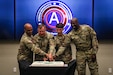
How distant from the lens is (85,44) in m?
4.41

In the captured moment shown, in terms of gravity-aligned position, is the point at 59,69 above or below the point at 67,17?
below

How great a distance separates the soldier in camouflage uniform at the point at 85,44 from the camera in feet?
14.3

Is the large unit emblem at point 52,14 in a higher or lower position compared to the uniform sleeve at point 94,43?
higher

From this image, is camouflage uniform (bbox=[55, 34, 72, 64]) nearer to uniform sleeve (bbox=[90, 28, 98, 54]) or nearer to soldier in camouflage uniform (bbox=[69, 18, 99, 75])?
soldier in camouflage uniform (bbox=[69, 18, 99, 75])

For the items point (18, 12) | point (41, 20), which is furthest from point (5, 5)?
point (41, 20)

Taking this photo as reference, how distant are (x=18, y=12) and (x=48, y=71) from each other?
3.05m

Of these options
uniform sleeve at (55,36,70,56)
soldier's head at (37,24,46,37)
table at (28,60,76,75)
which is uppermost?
soldier's head at (37,24,46,37)

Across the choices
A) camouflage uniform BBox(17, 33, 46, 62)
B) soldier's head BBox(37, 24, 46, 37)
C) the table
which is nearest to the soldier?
camouflage uniform BBox(17, 33, 46, 62)

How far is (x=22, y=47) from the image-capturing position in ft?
13.8

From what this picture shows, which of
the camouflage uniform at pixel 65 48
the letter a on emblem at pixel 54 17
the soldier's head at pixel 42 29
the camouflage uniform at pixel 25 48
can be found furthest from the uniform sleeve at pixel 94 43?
the letter a on emblem at pixel 54 17

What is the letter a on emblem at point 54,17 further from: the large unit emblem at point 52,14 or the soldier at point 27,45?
the soldier at point 27,45

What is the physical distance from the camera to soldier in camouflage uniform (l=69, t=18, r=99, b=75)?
4366mm

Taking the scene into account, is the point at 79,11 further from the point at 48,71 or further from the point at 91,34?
the point at 48,71

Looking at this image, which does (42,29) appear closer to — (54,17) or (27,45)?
(27,45)
